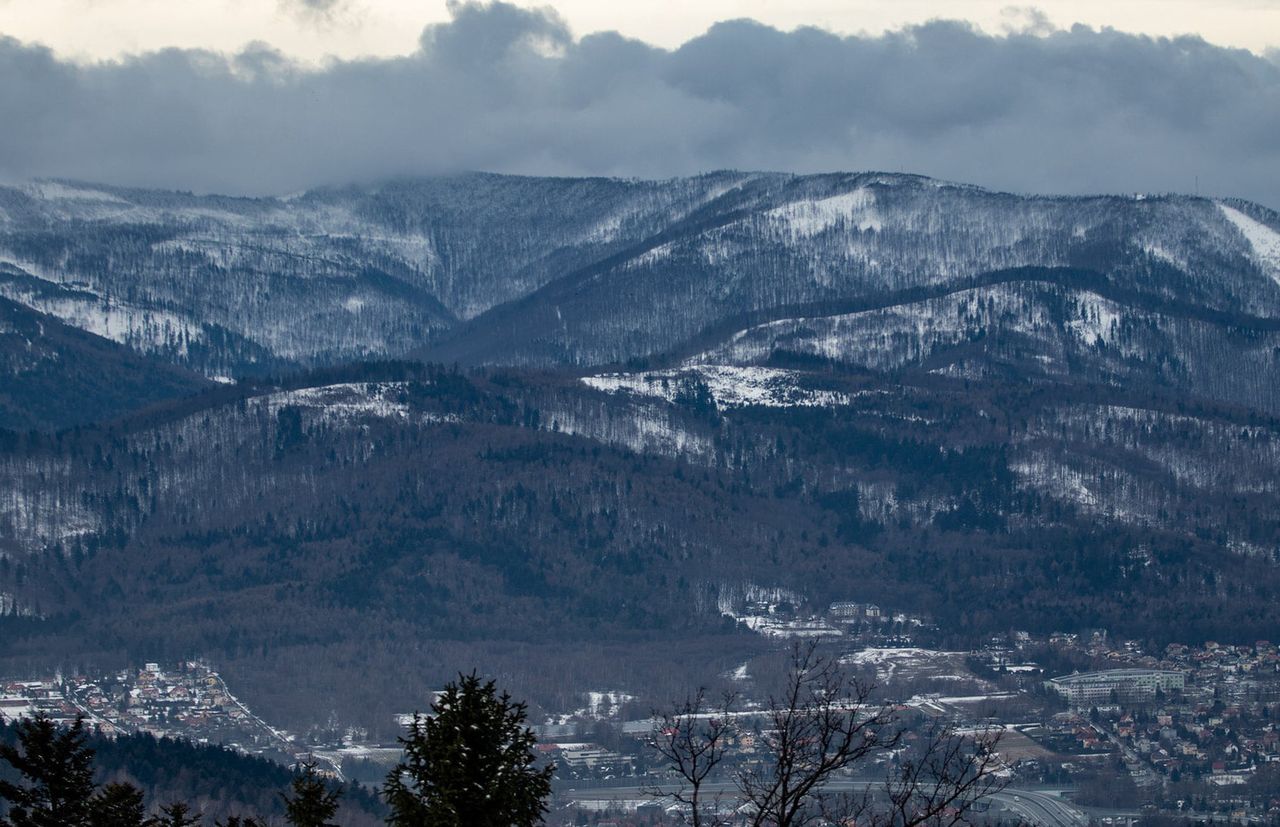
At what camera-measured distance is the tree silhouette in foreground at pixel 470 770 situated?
3738 cm

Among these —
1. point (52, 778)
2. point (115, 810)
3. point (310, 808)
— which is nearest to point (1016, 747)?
point (52, 778)

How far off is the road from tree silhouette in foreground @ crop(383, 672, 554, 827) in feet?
373

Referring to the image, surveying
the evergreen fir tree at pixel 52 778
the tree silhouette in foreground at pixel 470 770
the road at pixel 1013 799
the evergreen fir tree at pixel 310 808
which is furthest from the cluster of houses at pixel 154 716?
the tree silhouette in foreground at pixel 470 770

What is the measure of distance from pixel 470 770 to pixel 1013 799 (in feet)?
425

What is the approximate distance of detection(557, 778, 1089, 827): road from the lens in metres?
154

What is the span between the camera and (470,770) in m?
37.8

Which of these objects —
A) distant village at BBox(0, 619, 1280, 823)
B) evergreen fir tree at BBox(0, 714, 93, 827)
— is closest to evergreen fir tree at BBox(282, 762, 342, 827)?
evergreen fir tree at BBox(0, 714, 93, 827)

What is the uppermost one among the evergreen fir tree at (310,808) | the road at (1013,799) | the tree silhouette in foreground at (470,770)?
the tree silhouette in foreground at (470,770)

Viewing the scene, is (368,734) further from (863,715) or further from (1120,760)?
(1120,760)

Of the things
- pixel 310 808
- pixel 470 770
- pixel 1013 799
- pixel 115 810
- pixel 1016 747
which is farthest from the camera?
pixel 1016 747

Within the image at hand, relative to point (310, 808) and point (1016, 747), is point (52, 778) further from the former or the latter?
point (1016, 747)

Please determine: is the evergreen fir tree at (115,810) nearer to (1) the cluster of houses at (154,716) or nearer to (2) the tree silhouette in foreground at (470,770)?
(2) the tree silhouette in foreground at (470,770)

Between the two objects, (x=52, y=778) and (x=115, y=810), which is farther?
(x=52, y=778)

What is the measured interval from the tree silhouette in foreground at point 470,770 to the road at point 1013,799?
11380 centimetres
